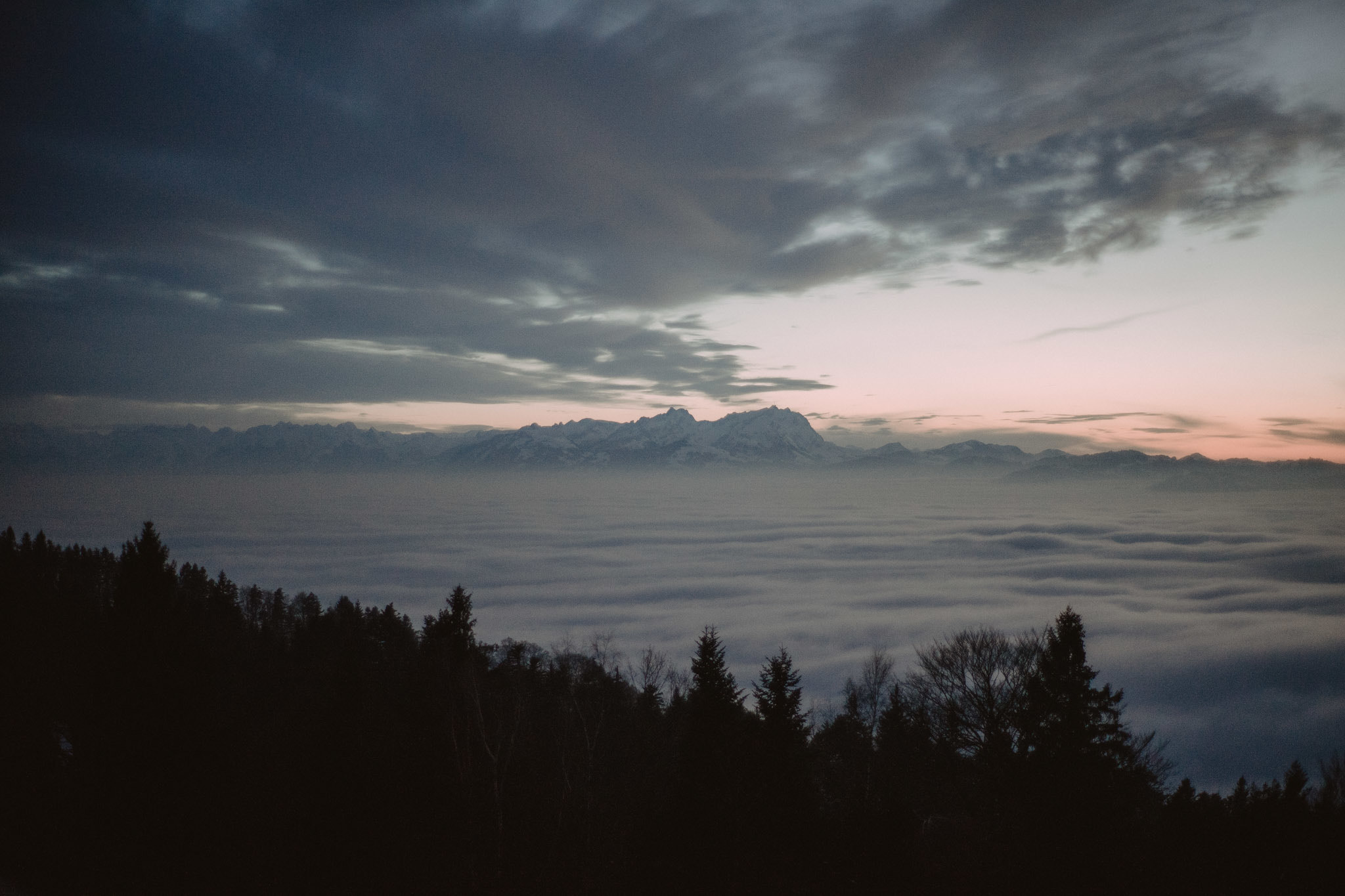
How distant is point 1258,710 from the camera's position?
103 meters

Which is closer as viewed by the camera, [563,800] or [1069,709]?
[1069,709]

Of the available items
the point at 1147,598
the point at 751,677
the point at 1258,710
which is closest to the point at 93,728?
the point at 751,677

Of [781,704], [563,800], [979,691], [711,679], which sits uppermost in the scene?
[711,679]

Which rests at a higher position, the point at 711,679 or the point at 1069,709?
the point at 711,679

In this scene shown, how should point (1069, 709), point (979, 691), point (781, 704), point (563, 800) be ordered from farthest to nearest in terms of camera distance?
point (979, 691), point (563, 800), point (781, 704), point (1069, 709)

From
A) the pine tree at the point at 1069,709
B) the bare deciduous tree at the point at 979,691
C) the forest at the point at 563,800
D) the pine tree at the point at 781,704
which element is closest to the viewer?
the forest at the point at 563,800

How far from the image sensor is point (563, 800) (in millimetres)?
22969

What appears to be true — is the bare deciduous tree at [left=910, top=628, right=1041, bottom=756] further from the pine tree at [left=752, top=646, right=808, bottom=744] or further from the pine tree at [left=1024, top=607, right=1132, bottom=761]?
the pine tree at [left=752, top=646, right=808, bottom=744]

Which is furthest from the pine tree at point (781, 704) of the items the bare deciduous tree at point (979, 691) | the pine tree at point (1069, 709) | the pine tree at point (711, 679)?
the pine tree at point (1069, 709)

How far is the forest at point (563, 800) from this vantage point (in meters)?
16.5

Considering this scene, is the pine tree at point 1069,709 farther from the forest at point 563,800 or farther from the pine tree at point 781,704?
the pine tree at point 781,704

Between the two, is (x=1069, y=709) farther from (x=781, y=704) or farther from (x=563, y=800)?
(x=563, y=800)

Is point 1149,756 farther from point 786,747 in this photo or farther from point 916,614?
point 916,614

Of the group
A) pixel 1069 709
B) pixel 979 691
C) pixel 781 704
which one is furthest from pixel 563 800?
pixel 1069 709
